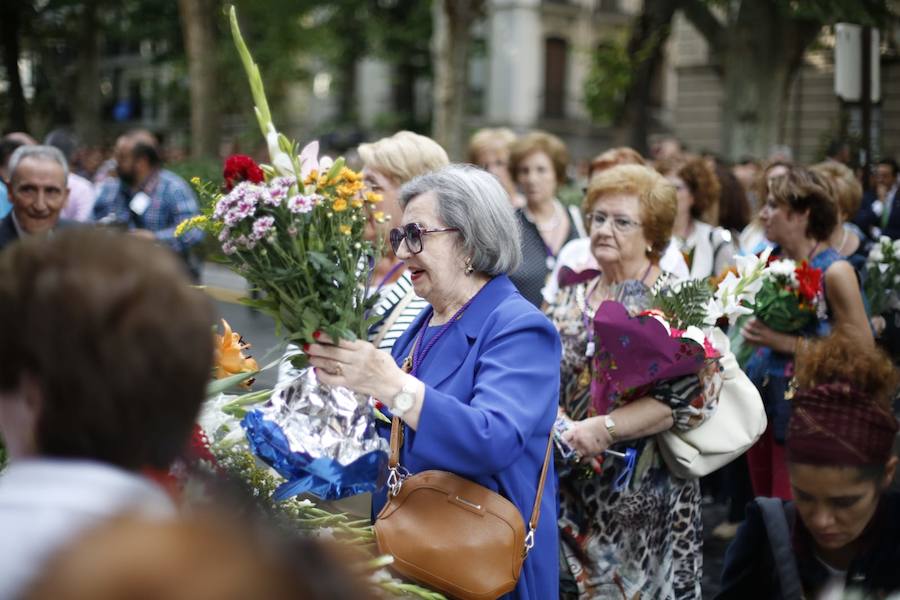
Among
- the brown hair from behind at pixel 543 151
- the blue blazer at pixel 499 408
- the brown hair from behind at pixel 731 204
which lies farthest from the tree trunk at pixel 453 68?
the blue blazer at pixel 499 408

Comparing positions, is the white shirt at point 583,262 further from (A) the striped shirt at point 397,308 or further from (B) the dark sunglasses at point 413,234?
(B) the dark sunglasses at point 413,234

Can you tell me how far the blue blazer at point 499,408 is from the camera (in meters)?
2.78

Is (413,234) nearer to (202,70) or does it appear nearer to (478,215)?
(478,215)

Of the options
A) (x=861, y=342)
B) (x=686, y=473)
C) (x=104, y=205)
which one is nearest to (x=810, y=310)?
(x=686, y=473)

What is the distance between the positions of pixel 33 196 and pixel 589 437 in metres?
3.41

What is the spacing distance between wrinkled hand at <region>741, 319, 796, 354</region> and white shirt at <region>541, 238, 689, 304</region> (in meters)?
0.40

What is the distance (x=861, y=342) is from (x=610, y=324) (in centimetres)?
117

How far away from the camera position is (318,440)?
2.96 m

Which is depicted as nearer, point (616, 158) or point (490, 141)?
point (616, 158)

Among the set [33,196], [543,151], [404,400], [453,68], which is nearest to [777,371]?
[543,151]

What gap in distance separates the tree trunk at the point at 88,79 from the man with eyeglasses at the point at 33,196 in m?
26.8

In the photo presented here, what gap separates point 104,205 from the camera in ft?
30.1

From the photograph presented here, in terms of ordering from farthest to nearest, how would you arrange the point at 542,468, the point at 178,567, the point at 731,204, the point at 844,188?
the point at 731,204, the point at 844,188, the point at 542,468, the point at 178,567

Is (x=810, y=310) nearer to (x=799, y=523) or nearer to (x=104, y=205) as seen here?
(x=799, y=523)
